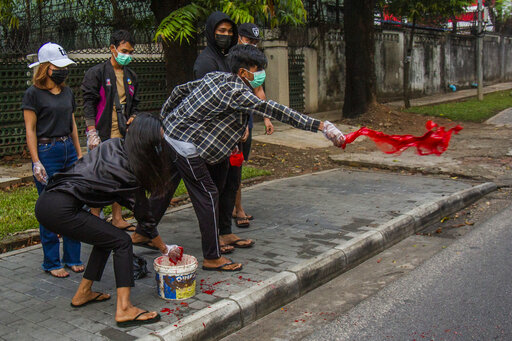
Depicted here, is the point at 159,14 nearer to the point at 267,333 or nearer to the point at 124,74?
the point at 124,74

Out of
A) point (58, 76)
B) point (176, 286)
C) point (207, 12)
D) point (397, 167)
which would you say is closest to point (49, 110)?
point (58, 76)

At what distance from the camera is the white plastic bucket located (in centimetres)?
405

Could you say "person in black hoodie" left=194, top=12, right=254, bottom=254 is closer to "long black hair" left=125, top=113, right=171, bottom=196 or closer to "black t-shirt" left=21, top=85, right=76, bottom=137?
"black t-shirt" left=21, top=85, right=76, bottom=137

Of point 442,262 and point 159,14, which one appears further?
point 159,14

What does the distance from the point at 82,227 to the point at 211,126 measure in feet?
4.76

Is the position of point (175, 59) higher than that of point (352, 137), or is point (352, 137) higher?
point (175, 59)

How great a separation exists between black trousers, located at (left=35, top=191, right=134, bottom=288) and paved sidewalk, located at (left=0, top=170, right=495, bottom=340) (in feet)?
1.41

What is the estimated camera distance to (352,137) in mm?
4406

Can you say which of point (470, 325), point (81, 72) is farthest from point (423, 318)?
point (81, 72)

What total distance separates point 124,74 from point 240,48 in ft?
5.45

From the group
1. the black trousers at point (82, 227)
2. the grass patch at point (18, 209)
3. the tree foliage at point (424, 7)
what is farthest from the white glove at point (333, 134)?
the tree foliage at point (424, 7)

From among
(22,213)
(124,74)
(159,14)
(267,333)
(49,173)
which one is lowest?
(267,333)

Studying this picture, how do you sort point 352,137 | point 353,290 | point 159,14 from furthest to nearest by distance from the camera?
point 159,14 < point 353,290 < point 352,137

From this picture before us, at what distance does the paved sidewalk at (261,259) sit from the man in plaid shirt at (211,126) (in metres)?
0.46
